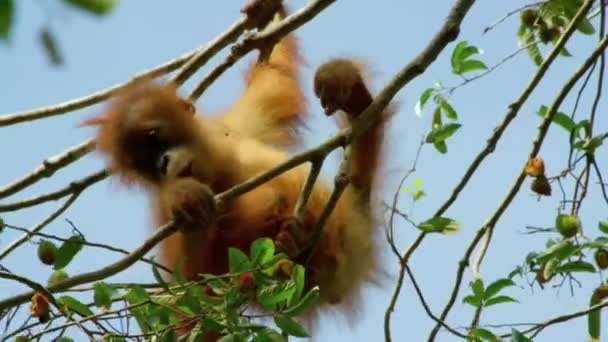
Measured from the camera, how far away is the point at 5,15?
893 millimetres

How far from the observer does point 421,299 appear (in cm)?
293

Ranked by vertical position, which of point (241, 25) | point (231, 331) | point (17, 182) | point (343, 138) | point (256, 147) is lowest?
point (231, 331)

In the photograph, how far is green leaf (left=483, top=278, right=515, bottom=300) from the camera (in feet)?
9.75

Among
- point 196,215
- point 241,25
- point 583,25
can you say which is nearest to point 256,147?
point 241,25

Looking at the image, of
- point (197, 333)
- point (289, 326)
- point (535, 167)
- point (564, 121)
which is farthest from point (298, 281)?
point (564, 121)

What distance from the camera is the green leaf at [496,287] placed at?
2.97 m

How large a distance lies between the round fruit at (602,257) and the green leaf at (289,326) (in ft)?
3.43

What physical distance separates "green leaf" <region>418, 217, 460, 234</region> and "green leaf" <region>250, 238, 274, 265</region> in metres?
0.49

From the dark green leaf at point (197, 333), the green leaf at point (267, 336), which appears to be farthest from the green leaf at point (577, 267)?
the dark green leaf at point (197, 333)

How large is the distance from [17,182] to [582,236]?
75.7 inches

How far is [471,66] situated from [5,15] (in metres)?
2.85

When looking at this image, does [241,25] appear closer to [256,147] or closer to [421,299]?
[256,147]

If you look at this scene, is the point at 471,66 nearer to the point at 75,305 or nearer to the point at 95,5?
the point at 75,305

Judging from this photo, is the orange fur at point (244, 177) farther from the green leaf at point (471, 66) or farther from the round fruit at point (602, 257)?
the round fruit at point (602, 257)
